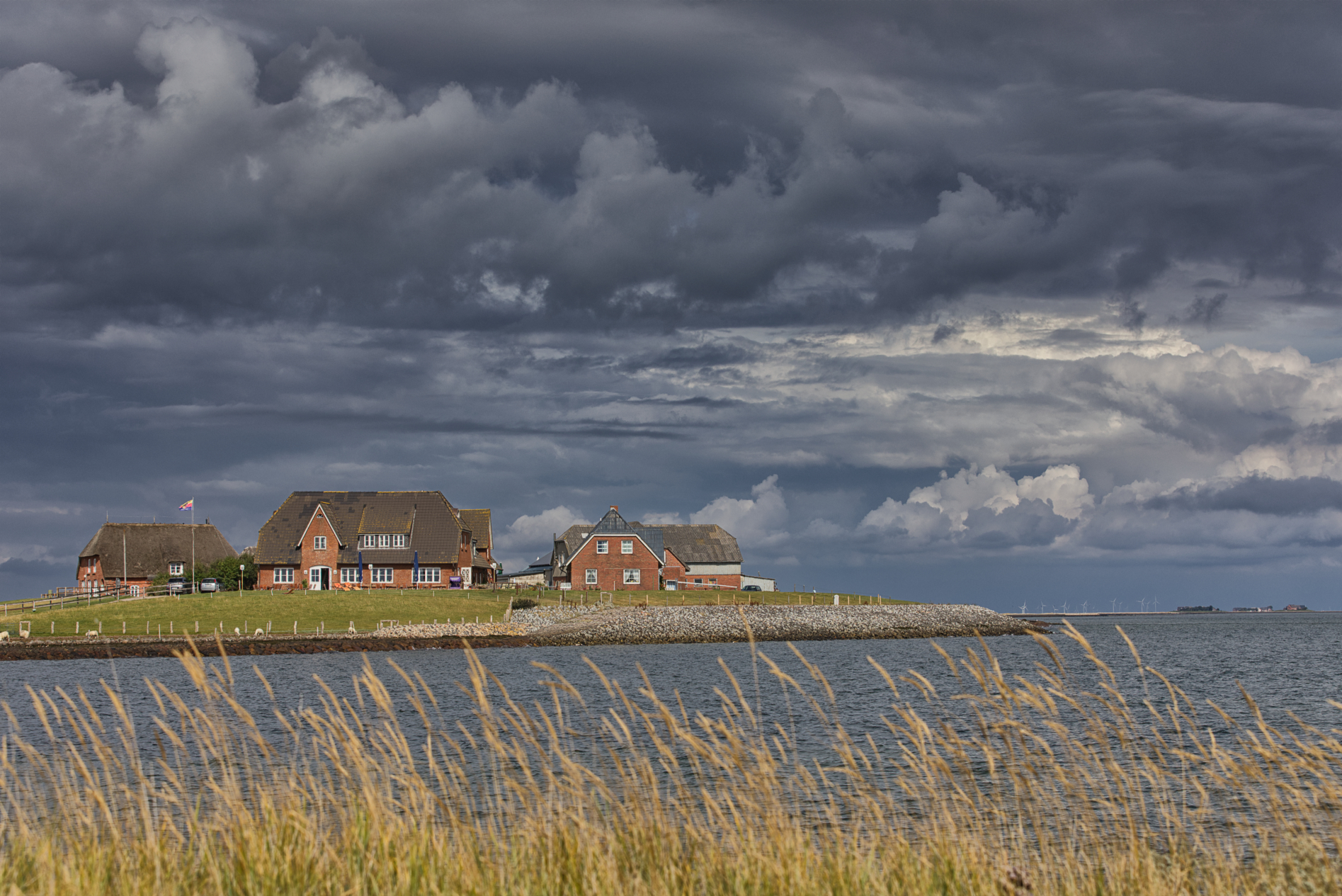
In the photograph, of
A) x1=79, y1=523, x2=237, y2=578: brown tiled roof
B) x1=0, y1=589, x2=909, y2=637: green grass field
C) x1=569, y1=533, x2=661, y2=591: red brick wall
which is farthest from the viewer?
x1=79, y1=523, x2=237, y2=578: brown tiled roof

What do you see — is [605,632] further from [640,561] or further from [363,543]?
[363,543]

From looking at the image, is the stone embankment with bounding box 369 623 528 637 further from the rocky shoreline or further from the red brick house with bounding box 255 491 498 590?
the red brick house with bounding box 255 491 498 590

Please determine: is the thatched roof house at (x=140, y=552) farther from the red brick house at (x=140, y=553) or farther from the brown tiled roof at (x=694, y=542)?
the brown tiled roof at (x=694, y=542)

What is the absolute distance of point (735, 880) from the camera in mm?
8828

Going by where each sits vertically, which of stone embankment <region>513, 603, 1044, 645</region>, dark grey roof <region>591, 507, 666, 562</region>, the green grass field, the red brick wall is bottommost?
stone embankment <region>513, 603, 1044, 645</region>

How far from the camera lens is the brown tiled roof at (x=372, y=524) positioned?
3888 inches

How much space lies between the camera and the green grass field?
76.2 meters

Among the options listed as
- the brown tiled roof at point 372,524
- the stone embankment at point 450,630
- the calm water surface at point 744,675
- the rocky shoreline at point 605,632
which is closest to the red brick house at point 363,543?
the brown tiled roof at point 372,524

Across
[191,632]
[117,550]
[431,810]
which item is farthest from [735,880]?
[117,550]

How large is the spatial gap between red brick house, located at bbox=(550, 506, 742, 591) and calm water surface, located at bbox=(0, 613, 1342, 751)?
78.6 ft

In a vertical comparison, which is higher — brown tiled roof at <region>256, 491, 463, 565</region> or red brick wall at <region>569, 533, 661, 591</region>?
brown tiled roof at <region>256, 491, 463, 565</region>

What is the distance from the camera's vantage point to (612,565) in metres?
105

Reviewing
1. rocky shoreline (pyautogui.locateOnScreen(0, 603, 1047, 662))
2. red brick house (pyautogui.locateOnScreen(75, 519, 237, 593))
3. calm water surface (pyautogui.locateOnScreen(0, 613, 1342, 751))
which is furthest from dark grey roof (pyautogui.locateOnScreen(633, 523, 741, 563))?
red brick house (pyautogui.locateOnScreen(75, 519, 237, 593))

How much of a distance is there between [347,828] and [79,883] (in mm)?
2132
